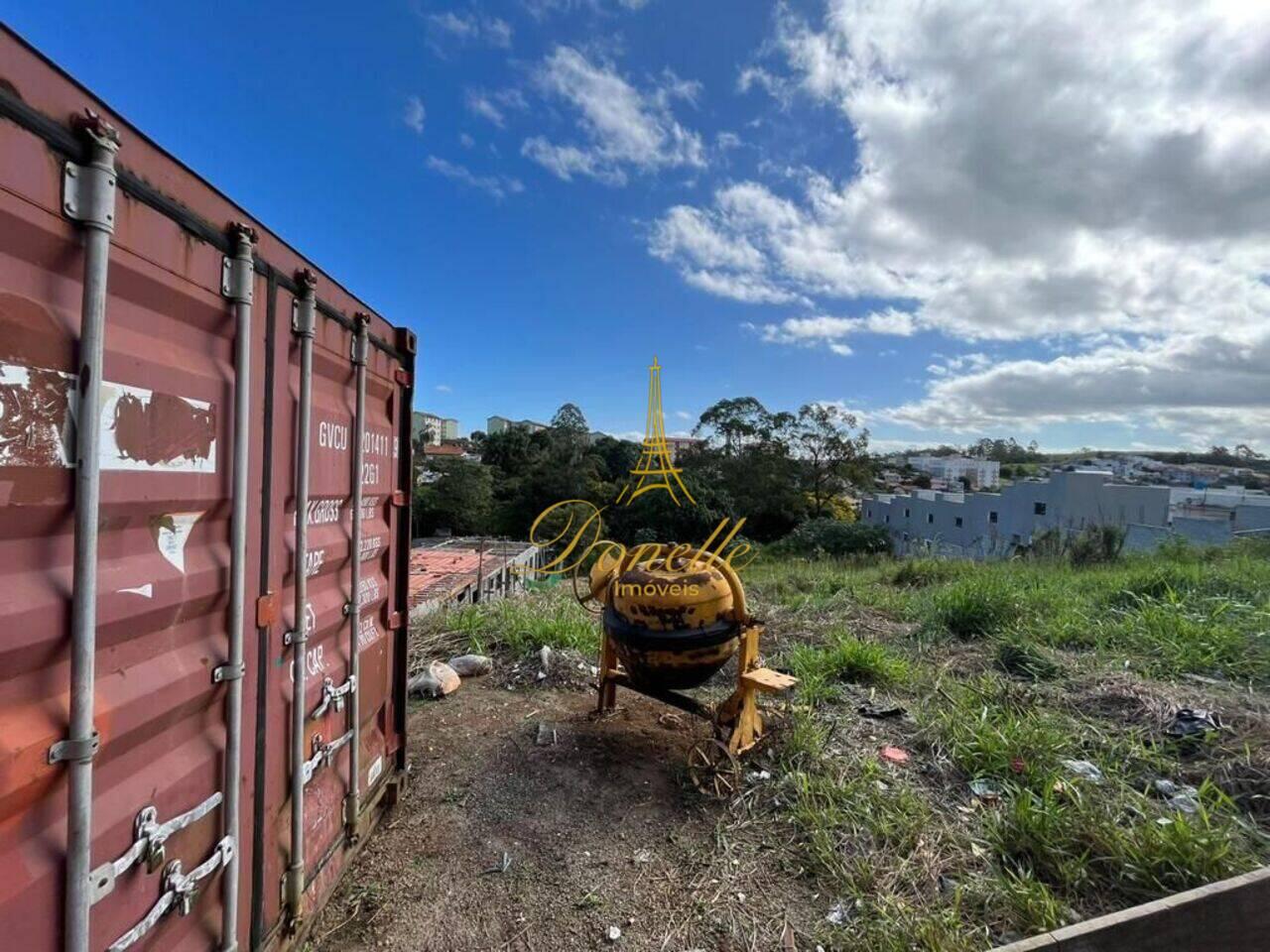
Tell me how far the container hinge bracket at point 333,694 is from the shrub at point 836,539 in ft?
73.8

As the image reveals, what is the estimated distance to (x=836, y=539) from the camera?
25.1m

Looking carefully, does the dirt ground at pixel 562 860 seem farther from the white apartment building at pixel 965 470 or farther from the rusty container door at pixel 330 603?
the white apartment building at pixel 965 470

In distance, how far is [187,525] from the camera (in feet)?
5.08

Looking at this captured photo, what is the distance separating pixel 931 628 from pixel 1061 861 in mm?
3887

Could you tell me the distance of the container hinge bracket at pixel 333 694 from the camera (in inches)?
88.6

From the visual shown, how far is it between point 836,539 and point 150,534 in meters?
25.6

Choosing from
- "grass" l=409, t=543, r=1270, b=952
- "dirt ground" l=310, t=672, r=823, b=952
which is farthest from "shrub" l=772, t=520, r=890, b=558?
"dirt ground" l=310, t=672, r=823, b=952

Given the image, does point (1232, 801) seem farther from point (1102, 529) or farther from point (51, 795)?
point (1102, 529)

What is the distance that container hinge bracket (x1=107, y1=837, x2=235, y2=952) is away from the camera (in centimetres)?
138

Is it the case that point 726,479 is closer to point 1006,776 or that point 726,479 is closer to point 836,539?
point 836,539

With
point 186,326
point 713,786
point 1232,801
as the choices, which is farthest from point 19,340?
point 1232,801

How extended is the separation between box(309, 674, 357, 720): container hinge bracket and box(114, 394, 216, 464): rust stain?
1.12m

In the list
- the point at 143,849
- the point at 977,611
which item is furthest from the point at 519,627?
the point at 977,611

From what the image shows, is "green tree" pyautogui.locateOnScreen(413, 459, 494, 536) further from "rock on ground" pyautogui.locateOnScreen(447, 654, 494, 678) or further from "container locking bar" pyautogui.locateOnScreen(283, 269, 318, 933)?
"container locking bar" pyautogui.locateOnScreen(283, 269, 318, 933)
